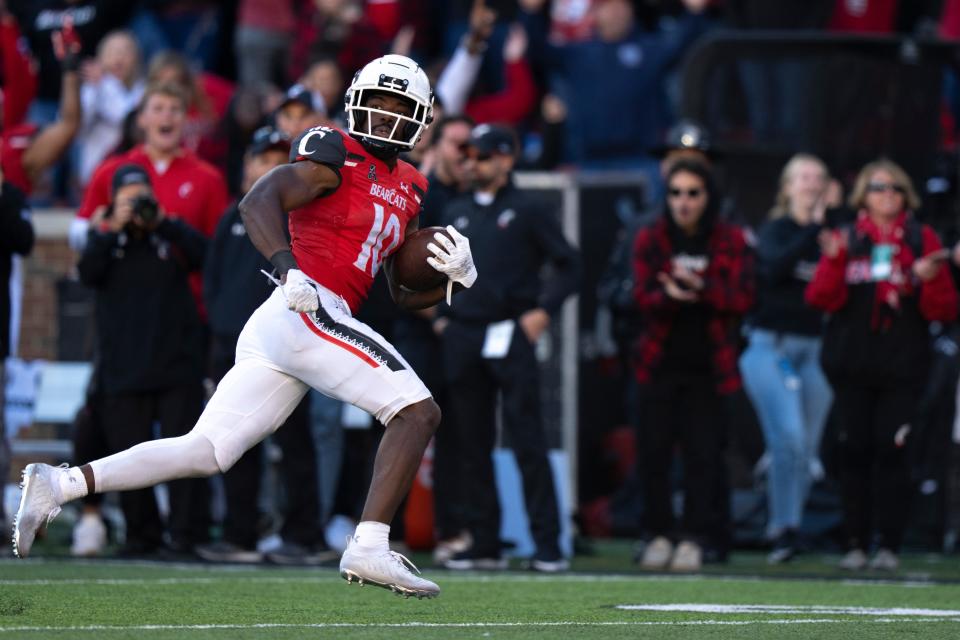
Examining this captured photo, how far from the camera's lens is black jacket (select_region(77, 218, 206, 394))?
392 inches

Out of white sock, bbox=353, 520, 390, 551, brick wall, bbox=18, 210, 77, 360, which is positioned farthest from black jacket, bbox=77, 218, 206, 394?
white sock, bbox=353, 520, 390, 551

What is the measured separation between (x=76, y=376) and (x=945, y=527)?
18.9ft

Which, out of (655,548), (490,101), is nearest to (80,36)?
(490,101)

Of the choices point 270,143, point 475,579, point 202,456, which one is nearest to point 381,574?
point 202,456

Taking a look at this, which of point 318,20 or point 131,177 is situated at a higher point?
point 318,20

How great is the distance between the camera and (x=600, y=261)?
42.0 feet

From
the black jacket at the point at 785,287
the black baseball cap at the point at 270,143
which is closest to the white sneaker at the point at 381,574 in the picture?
the black baseball cap at the point at 270,143

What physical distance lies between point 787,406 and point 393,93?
4957 millimetres

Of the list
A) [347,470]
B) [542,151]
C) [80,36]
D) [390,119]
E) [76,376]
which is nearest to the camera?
[390,119]

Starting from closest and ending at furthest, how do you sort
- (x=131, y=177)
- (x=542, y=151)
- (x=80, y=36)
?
(x=131, y=177), (x=542, y=151), (x=80, y=36)

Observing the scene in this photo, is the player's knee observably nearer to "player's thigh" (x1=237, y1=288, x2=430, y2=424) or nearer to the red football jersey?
"player's thigh" (x1=237, y1=288, x2=430, y2=424)

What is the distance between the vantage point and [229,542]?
10.0m

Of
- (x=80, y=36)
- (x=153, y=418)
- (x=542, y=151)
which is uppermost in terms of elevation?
(x=80, y=36)

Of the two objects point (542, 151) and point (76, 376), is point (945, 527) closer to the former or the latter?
point (542, 151)
